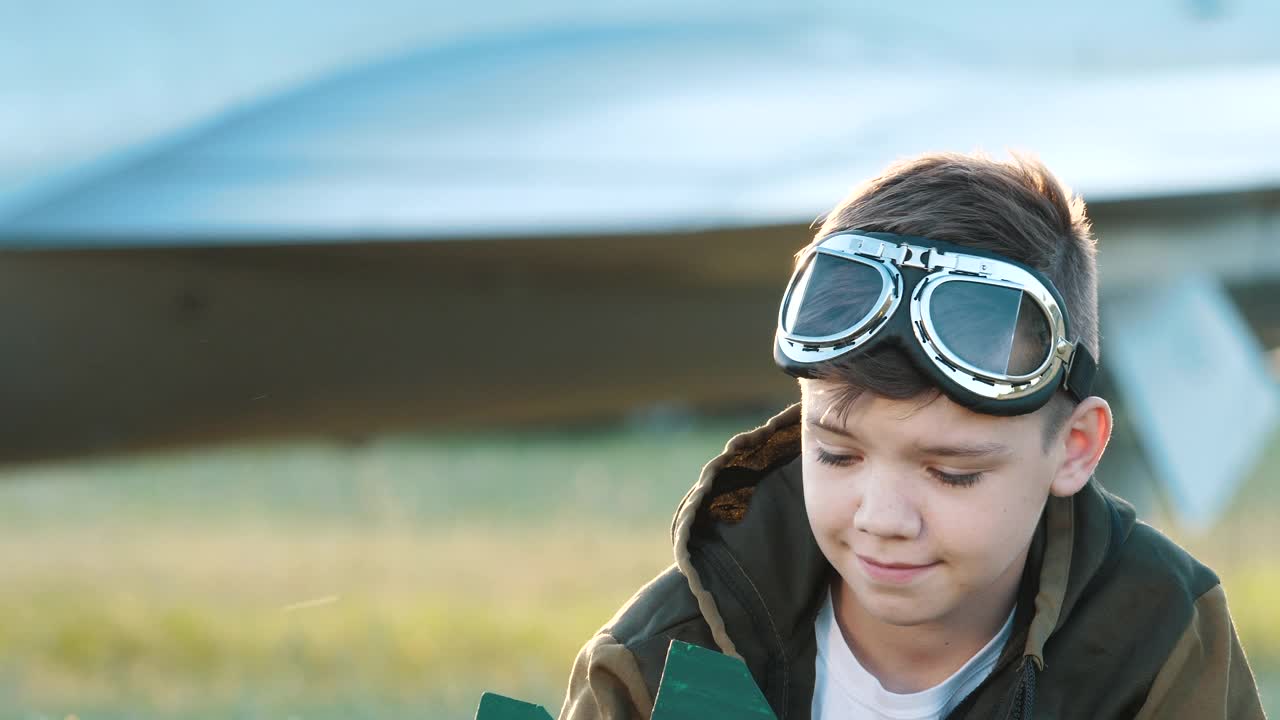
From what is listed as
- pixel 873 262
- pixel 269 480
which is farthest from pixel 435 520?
pixel 873 262

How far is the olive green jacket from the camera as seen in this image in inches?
63.6

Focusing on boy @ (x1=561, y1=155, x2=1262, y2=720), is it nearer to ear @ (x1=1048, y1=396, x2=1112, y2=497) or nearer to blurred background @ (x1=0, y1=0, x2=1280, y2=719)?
ear @ (x1=1048, y1=396, x2=1112, y2=497)

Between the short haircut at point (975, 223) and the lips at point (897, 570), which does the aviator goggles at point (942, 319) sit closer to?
the short haircut at point (975, 223)

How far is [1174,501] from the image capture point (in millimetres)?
4207

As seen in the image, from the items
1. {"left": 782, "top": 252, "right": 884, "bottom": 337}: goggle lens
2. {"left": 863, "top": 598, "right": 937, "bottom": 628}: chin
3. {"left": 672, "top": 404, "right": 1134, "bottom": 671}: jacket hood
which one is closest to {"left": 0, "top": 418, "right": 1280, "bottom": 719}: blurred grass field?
{"left": 672, "top": 404, "right": 1134, "bottom": 671}: jacket hood

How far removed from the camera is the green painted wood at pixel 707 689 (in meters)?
1.38

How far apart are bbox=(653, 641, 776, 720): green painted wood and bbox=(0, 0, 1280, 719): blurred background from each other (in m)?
2.82

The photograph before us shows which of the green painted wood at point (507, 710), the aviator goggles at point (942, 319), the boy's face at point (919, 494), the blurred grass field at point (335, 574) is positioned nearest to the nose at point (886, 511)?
the boy's face at point (919, 494)

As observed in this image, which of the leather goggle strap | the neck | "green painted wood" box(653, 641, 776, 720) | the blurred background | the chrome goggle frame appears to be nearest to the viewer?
"green painted wood" box(653, 641, 776, 720)

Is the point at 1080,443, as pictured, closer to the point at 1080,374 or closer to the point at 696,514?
the point at 1080,374

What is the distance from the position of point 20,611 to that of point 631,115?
2730mm

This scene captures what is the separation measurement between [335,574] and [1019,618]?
4.91 meters

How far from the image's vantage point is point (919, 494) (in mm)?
1525

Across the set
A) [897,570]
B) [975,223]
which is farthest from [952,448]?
[975,223]
